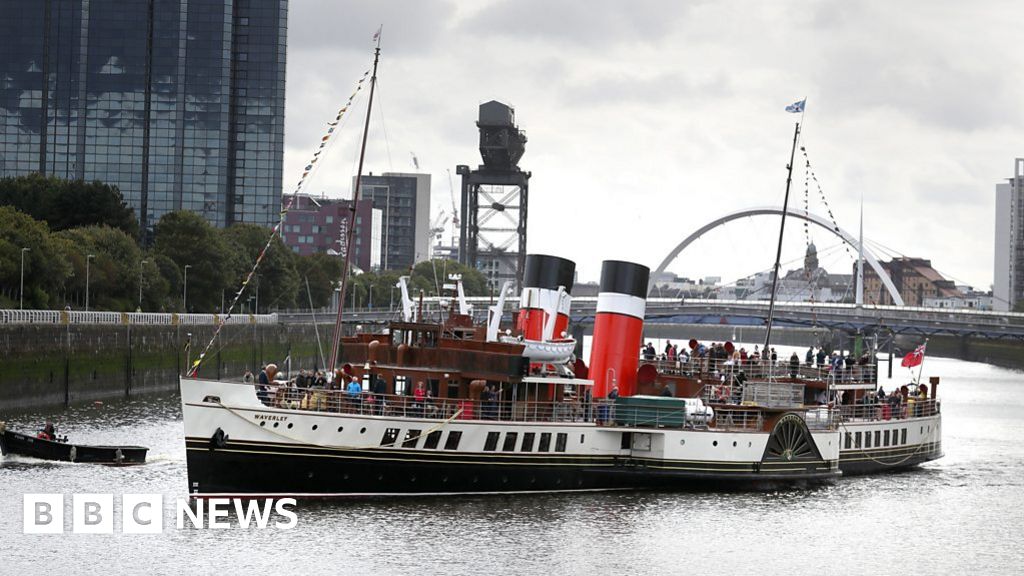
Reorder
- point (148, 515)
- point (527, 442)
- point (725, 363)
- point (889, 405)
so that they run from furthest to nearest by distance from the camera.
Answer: point (889, 405)
point (725, 363)
point (527, 442)
point (148, 515)

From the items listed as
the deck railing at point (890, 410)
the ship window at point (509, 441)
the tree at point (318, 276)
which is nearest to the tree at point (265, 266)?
the tree at point (318, 276)

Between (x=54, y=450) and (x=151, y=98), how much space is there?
128905 millimetres

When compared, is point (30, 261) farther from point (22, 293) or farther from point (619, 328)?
point (619, 328)

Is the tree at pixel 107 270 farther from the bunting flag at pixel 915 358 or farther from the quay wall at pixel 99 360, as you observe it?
the bunting flag at pixel 915 358

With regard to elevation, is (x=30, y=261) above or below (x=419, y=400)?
above

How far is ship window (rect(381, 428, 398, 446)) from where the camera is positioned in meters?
38.7

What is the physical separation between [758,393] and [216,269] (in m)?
72.1

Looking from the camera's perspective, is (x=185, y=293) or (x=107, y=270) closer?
(x=107, y=270)

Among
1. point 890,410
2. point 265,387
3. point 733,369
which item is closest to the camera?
point 265,387

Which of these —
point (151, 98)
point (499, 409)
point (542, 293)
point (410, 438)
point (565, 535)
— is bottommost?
point (565, 535)

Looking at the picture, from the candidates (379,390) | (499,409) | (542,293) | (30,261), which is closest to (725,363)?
(542,293)

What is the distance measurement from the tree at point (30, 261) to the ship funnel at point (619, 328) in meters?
41.1

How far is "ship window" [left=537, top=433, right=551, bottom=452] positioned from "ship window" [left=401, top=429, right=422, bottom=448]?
357 centimetres

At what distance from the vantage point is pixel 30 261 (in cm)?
8044
